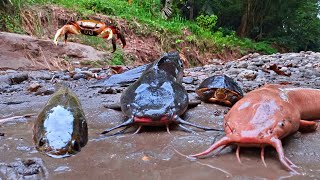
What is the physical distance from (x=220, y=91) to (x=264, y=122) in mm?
1280

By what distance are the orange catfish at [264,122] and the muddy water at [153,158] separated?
0.07 metres

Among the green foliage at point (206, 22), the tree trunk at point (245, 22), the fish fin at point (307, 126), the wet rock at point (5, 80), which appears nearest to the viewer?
the fish fin at point (307, 126)

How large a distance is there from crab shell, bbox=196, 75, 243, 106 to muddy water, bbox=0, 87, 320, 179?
18.0 inches

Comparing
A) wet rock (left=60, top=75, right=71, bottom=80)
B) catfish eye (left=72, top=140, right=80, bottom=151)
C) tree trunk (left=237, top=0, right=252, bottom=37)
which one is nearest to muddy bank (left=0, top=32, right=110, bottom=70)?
wet rock (left=60, top=75, right=71, bottom=80)

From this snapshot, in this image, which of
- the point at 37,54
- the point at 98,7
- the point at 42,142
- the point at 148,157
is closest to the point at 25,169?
the point at 42,142

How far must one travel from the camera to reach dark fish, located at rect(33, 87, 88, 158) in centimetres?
212

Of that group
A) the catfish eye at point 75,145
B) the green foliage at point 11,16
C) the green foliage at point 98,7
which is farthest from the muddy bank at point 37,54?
the catfish eye at point 75,145

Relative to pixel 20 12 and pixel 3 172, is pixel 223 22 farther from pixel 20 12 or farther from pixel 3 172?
pixel 3 172

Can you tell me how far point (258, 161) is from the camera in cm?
195

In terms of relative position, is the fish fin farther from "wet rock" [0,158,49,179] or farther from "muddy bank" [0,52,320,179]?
"wet rock" [0,158,49,179]

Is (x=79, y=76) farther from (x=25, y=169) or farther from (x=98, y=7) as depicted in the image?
(x=98, y=7)

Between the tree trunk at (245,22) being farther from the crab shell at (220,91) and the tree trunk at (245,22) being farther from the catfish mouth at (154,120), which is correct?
the catfish mouth at (154,120)

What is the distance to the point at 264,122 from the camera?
2010mm

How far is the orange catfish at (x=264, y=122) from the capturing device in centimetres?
194
